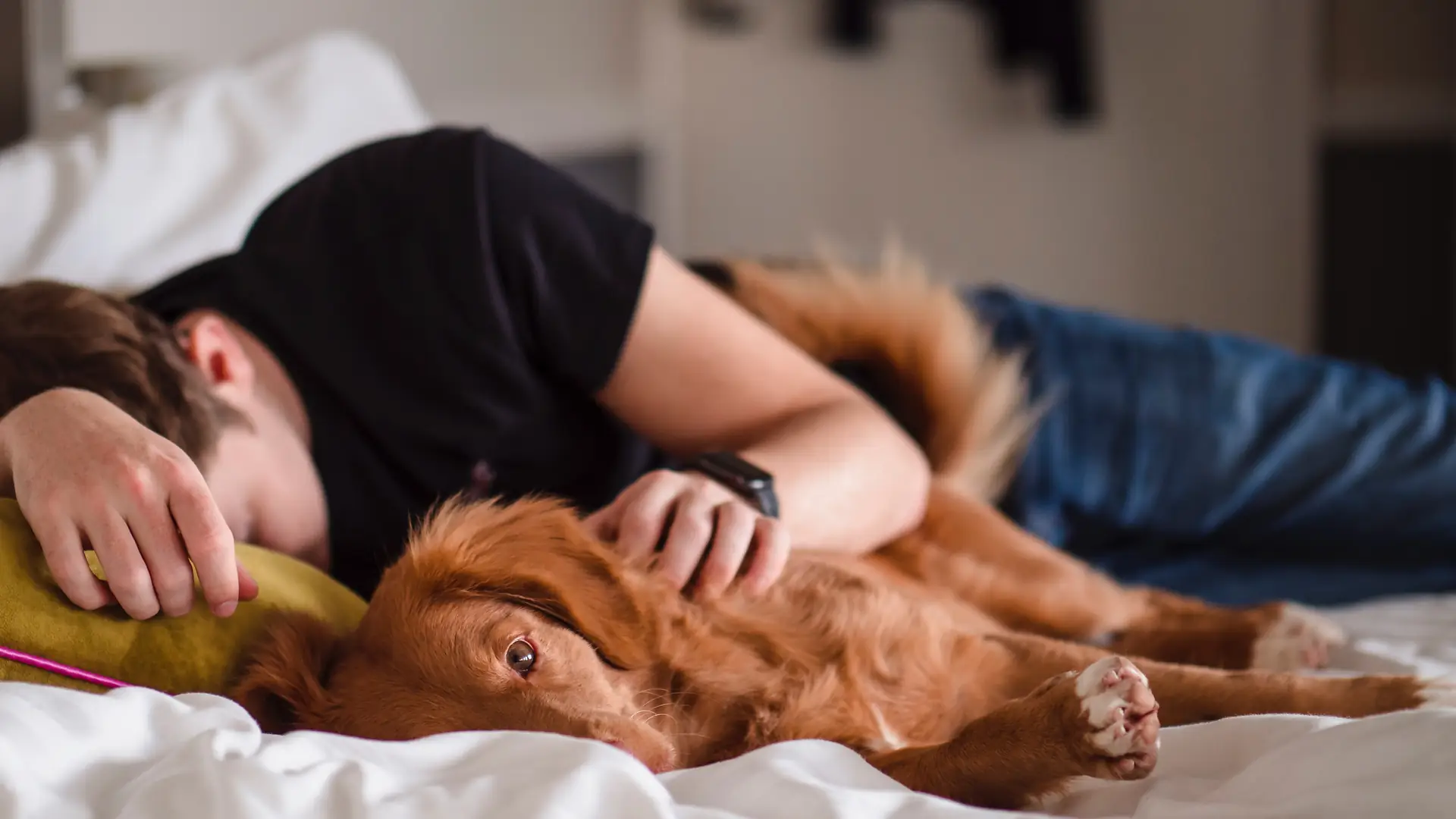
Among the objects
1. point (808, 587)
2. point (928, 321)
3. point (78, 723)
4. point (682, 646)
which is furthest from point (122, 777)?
point (928, 321)

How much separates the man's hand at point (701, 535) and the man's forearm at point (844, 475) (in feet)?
0.57

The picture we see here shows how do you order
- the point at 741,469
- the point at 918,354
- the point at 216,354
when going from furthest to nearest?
1. the point at 918,354
2. the point at 216,354
3. the point at 741,469

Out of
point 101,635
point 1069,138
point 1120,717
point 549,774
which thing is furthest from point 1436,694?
point 1069,138

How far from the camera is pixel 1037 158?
422 centimetres

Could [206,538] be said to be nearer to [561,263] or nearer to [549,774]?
[549,774]

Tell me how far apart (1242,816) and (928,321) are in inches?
41.8

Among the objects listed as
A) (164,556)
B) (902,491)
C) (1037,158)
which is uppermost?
(164,556)

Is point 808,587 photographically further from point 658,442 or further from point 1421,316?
point 1421,316

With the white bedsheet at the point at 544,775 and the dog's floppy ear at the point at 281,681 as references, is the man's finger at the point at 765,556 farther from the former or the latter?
the dog's floppy ear at the point at 281,681

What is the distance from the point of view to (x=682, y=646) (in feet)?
3.30

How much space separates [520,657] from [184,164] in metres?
1.21

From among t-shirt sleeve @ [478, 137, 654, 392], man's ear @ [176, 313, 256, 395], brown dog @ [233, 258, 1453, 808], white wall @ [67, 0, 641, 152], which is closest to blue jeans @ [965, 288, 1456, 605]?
brown dog @ [233, 258, 1453, 808]

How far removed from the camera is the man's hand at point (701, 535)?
3.31ft

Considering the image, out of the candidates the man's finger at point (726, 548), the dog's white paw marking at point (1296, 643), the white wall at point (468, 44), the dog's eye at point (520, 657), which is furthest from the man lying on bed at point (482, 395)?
the white wall at point (468, 44)
